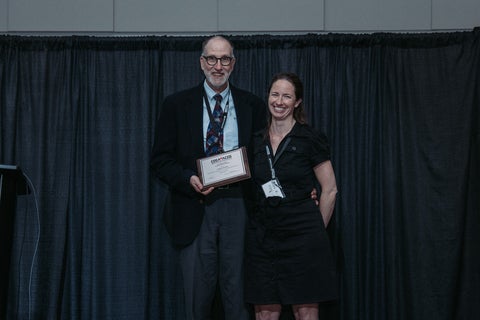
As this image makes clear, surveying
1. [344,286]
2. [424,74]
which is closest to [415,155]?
[424,74]

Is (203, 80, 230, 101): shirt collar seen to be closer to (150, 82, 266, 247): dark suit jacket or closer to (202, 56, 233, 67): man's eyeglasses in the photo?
(150, 82, 266, 247): dark suit jacket

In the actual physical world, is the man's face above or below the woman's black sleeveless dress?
above

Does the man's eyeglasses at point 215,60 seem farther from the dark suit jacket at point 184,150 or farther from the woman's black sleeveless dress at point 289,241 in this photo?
the woman's black sleeveless dress at point 289,241

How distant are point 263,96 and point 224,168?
1338 millimetres

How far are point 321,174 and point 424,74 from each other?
1487 mm

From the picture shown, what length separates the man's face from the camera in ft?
10.2

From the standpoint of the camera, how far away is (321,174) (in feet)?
10.1

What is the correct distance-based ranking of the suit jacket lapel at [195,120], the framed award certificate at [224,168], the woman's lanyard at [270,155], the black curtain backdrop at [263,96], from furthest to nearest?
the black curtain backdrop at [263,96], the suit jacket lapel at [195,120], the woman's lanyard at [270,155], the framed award certificate at [224,168]

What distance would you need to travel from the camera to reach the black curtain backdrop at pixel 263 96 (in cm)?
401

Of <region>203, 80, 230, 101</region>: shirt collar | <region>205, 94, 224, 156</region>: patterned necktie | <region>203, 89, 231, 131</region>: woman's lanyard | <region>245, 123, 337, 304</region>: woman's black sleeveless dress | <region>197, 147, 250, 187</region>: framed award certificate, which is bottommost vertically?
<region>245, 123, 337, 304</region>: woman's black sleeveless dress

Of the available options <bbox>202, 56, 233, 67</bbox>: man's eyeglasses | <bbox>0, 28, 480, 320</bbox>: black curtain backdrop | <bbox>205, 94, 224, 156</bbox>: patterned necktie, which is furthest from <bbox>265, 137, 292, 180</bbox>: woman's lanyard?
<bbox>0, 28, 480, 320</bbox>: black curtain backdrop

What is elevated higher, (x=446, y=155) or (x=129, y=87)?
(x=129, y=87)

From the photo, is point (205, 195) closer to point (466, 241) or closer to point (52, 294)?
point (52, 294)

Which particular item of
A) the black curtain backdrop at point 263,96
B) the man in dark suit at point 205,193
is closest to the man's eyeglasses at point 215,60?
the man in dark suit at point 205,193
